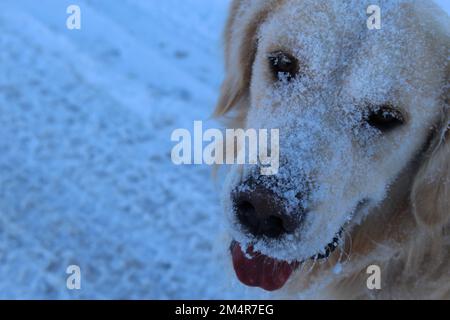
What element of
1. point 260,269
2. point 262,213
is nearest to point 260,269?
point 260,269

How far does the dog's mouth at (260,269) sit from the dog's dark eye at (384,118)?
2.29 ft

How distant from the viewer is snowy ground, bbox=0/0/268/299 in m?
4.18

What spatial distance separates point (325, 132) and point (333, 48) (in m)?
0.36

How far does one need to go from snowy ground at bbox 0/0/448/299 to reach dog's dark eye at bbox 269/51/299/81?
72cm

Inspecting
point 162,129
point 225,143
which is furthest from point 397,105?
point 162,129

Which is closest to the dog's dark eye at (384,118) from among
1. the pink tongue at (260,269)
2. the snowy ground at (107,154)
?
the pink tongue at (260,269)

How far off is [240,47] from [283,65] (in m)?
0.46

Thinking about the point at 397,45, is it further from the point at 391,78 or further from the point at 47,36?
the point at 47,36

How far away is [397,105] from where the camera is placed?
8.34 ft

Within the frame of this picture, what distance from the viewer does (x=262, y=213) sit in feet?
8.14

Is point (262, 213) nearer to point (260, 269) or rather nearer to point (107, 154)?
point (260, 269)

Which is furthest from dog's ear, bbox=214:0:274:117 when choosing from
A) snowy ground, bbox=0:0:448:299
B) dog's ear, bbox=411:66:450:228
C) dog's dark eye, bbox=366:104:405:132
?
dog's ear, bbox=411:66:450:228

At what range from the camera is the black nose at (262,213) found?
243 cm

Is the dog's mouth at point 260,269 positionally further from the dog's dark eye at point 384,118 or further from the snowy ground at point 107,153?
the dog's dark eye at point 384,118
